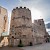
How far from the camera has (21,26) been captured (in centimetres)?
1980

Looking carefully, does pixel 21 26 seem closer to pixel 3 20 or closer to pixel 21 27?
pixel 21 27

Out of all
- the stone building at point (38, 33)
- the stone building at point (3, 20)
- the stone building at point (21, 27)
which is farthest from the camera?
the stone building at point (3, 20)

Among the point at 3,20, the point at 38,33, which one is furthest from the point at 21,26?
the point at 38,33

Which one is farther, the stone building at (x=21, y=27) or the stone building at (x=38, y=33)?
the stone building at (x=38, y=33)

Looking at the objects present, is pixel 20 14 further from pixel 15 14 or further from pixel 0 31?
pixel 0 31

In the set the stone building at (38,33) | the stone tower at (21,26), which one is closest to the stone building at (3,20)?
A: the stone tower at (21,26)

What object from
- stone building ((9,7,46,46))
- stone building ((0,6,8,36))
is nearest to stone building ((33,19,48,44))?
stone building ((9,7,46,46))

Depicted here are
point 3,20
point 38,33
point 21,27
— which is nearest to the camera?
point 21,27

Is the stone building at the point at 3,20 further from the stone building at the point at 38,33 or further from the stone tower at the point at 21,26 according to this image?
the stone building at the point at 38,33

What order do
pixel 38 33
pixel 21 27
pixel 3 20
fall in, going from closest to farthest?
pixel 21 27 → pixel 3 20 → pixel 38 33

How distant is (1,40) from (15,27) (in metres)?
Result: 6.02

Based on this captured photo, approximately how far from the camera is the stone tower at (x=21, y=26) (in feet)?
62.9

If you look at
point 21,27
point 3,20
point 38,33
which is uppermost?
point 3,20

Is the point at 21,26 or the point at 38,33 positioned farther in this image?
the point at 38,33
